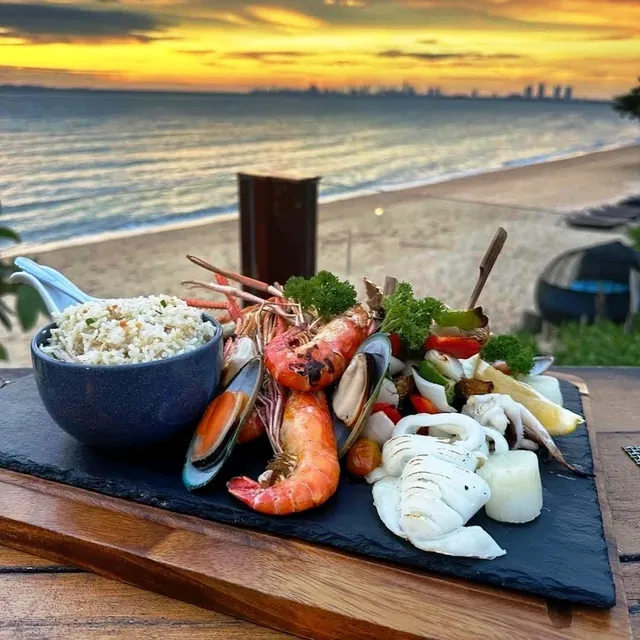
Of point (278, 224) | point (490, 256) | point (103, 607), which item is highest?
point (490, 256)

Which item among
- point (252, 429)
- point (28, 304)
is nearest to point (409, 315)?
point (252, 429)

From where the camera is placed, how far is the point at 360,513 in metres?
1.08

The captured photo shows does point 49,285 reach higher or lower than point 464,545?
higher

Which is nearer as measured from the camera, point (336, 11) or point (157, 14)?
point (157, 14)

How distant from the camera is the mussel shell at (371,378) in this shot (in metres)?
1.20

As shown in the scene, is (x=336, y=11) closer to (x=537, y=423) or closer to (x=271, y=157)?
(x=537, y=423)

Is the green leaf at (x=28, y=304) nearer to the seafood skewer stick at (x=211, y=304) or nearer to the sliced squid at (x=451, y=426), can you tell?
the seafood skewer stick at (x=211, y=304)

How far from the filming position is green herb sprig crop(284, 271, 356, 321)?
1.50m

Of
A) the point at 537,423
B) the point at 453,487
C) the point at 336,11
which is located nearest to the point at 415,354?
the point at 537,423

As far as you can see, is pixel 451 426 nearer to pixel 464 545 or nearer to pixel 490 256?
pixel 464 545

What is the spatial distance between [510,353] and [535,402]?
153 millimetres

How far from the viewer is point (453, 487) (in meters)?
0.99

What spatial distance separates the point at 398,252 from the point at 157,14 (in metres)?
3.77

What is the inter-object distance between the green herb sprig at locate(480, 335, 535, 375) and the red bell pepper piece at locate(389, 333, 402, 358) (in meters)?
0.22
